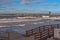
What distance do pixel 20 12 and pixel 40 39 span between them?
933mm

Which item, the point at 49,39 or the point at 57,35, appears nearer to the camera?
the point at 57,35

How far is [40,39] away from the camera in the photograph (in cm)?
249

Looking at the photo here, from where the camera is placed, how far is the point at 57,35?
2408 mm

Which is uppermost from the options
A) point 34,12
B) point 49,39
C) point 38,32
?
point 34,12

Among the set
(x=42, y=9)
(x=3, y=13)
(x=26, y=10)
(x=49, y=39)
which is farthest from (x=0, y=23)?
(x=49, y=39)

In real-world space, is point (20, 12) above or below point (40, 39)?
above

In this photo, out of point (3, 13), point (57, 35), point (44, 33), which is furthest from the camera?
point (3, 13)

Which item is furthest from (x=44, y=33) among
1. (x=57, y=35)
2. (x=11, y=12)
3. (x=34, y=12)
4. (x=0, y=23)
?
(x=0, y=23)

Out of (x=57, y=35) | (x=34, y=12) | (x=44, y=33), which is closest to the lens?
(x=57, y=35)

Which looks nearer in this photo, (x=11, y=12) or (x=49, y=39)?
(x=49, y=39)

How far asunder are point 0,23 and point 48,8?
1404mm

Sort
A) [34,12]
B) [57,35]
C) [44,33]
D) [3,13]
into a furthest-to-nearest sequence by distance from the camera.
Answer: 1. [34,12]
2. [3,13]
3. [44,33]
4. [57,35]

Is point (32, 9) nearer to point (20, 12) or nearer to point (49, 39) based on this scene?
point (20, 12)

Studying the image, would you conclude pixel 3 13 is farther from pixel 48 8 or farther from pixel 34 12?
pixel 48 8
